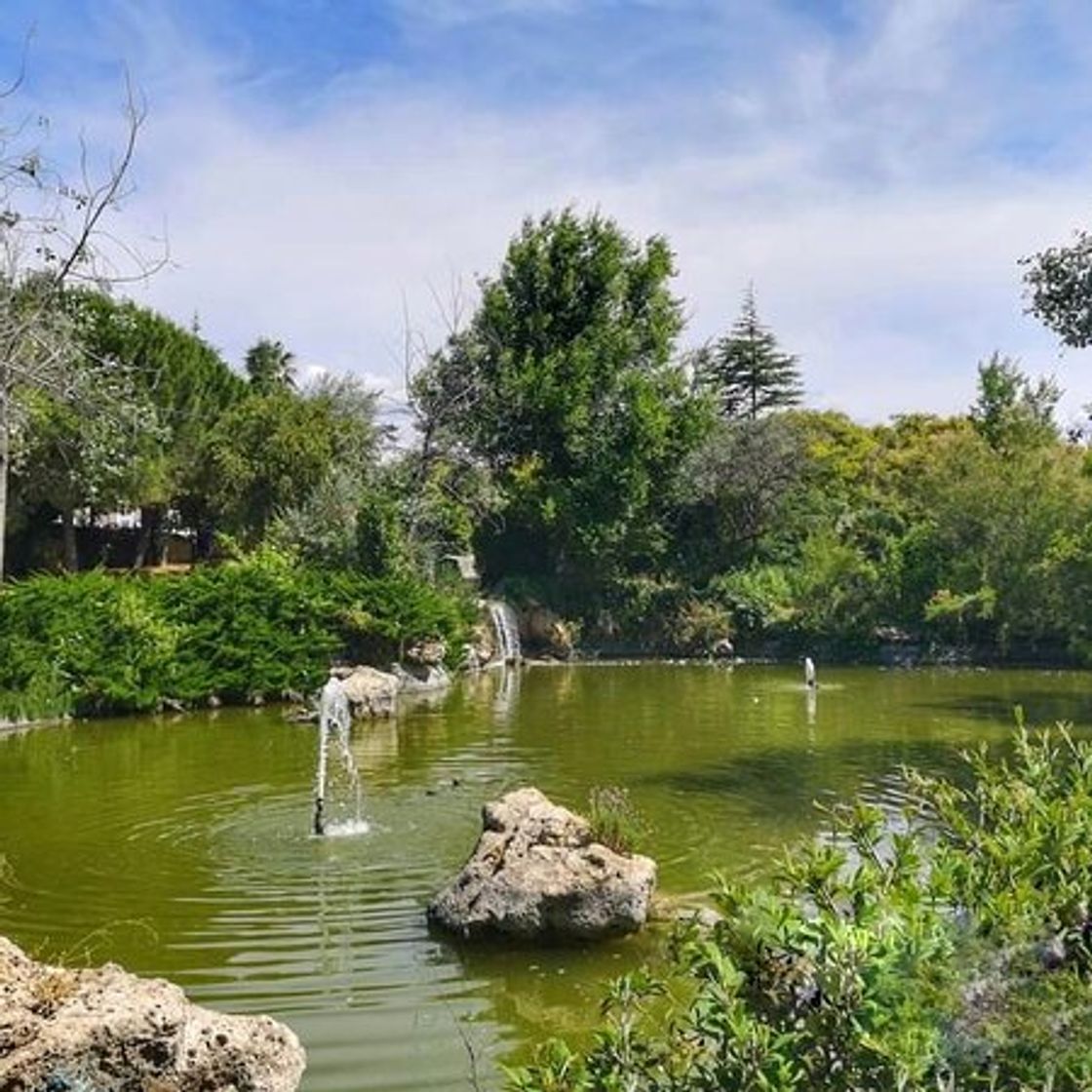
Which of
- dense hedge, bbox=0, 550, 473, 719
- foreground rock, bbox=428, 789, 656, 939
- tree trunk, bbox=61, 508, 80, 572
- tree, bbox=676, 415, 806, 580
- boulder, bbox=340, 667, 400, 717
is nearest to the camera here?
foreground rock, bbox=428, 789, 656, 939

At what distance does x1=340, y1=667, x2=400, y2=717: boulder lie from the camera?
64.9 feet

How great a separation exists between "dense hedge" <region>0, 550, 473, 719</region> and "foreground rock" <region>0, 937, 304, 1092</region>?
1464 centimetres

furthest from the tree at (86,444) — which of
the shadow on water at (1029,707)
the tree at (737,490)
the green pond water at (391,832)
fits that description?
the tree at (737,490)

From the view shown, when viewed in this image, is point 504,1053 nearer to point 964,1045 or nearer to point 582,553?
point 964,1045


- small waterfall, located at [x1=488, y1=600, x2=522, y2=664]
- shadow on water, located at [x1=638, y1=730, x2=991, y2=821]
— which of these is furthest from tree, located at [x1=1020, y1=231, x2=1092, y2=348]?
small waterfall, located at [x1=488, y1=600, x2=522, y2=664]

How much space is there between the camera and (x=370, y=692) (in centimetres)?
2005

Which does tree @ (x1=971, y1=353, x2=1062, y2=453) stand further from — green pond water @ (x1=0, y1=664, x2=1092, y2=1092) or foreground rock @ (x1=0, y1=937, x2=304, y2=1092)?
foreground rock @ (x1=0, y1=937, x2=304, y2=1092)

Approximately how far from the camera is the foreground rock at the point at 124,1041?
401cm

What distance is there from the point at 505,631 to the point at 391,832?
20.4 metres

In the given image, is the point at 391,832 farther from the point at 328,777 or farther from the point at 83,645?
the point at 83,645

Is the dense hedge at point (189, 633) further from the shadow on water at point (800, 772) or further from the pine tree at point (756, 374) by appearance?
the pine tree at point (756, 374)

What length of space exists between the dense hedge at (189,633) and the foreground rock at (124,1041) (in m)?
14.6

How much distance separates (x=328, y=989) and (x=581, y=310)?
29.2 metres

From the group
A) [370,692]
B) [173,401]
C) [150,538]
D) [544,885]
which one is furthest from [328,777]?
[150,538]
